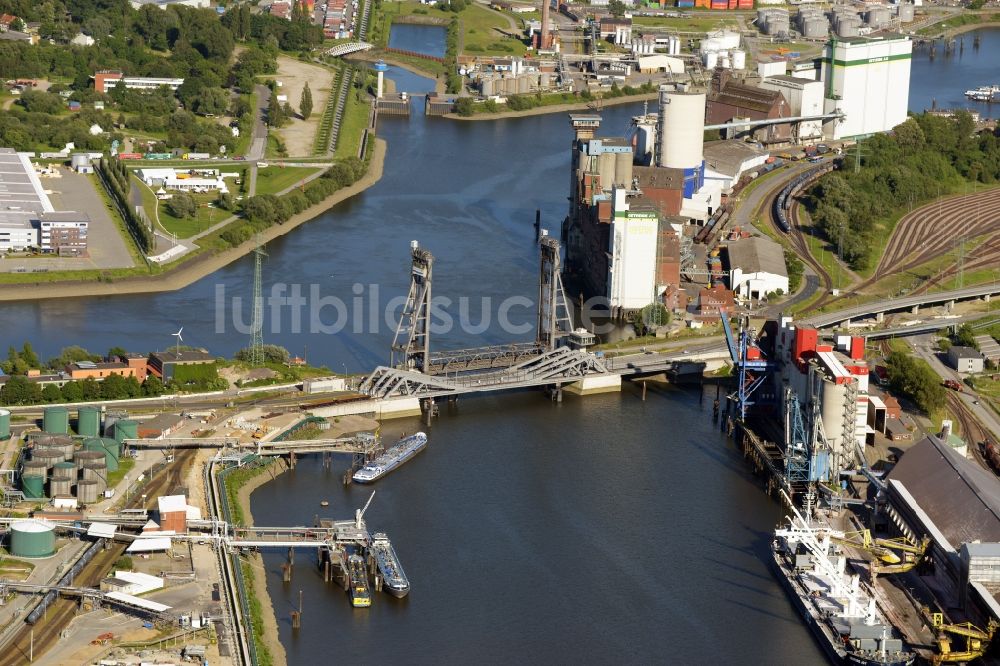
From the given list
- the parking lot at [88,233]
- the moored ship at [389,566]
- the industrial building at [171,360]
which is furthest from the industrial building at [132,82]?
the moored ship at [389,566]

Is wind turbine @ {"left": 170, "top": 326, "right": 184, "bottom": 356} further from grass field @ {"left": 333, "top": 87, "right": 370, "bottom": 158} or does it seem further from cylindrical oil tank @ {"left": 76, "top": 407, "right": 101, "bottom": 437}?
grass field @ {"left": 333, "top": 87, "right": 370, "bottom": 158}

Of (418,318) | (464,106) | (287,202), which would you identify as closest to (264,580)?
(418,318)

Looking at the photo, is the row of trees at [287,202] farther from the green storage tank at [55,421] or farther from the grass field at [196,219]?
the green storage tank at [55,421]

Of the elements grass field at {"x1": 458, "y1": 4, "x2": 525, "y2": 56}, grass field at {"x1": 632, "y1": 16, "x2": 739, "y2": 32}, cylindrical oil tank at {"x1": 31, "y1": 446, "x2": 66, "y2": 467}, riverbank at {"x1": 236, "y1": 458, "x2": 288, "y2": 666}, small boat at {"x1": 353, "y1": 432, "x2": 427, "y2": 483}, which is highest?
grass field at {"x1": 632, "y1": 16, "x2": 739, "y2": 32}

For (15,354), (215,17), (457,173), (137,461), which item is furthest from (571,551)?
(215,17)

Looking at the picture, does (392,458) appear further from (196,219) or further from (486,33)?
(486,33)

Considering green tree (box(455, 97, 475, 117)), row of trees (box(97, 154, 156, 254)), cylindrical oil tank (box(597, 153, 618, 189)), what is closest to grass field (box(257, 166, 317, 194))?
row of trees (box(97, 154, 156, 254))

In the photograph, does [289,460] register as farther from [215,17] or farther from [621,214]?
[215,17]
